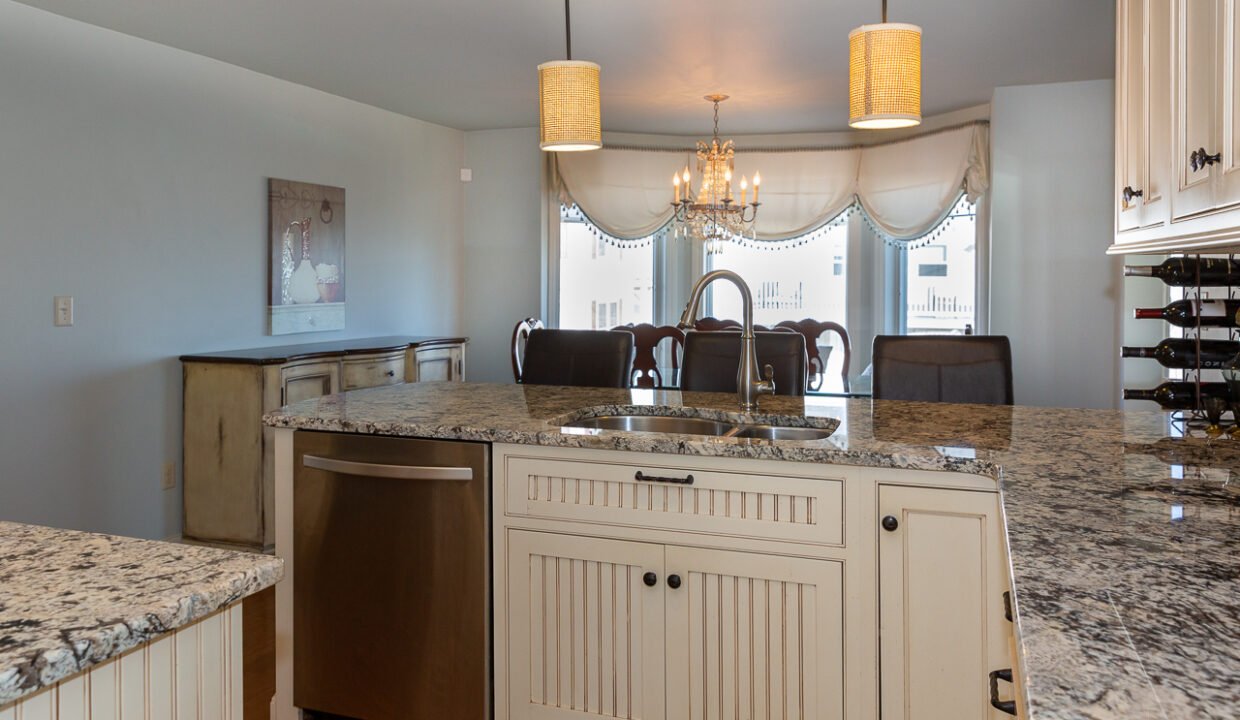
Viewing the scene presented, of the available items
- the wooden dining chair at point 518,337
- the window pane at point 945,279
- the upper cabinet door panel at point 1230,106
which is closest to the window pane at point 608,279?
the wooden dining chair at point 518,337

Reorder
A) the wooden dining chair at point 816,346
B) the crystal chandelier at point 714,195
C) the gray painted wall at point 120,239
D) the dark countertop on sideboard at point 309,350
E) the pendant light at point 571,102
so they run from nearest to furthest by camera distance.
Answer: the pendant light at point 571,102
the gray painted wall at point 120,239
the dark countertop on sideboard at point 309,350
the wooden dining chair at point 816,346
the crystal chandelier at point 714,195

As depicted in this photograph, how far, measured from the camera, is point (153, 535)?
4.10 metres

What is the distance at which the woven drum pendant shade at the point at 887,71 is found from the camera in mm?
2229

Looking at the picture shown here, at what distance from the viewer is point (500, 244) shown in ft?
21.0

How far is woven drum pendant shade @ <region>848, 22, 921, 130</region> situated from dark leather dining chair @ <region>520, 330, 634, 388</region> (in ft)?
4.10

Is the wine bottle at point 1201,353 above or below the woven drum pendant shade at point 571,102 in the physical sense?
below

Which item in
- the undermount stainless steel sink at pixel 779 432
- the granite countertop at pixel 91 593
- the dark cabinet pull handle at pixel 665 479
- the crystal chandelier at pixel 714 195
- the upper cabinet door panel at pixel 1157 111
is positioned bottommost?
the dark cabinet pull handle at pixel 665 479

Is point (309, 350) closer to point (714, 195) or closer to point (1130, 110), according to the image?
point (714, 195)

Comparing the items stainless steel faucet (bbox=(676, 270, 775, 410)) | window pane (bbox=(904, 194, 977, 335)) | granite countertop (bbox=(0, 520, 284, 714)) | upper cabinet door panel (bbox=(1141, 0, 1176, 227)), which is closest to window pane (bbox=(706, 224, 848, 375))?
window pane (bbox=(904, 194, 977, 335))

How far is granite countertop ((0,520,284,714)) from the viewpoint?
0.82m

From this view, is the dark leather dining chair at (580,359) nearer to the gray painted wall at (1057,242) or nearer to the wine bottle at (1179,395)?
the wine bottle at (1179,395)

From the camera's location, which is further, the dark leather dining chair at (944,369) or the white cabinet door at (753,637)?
the dark leather dining chair at (944,369)

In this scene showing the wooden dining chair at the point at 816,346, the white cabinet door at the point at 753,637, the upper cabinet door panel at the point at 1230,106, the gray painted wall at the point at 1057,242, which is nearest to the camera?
the upper cabinet door panel at the point at 1230,106

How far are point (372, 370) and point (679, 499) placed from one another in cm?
302
